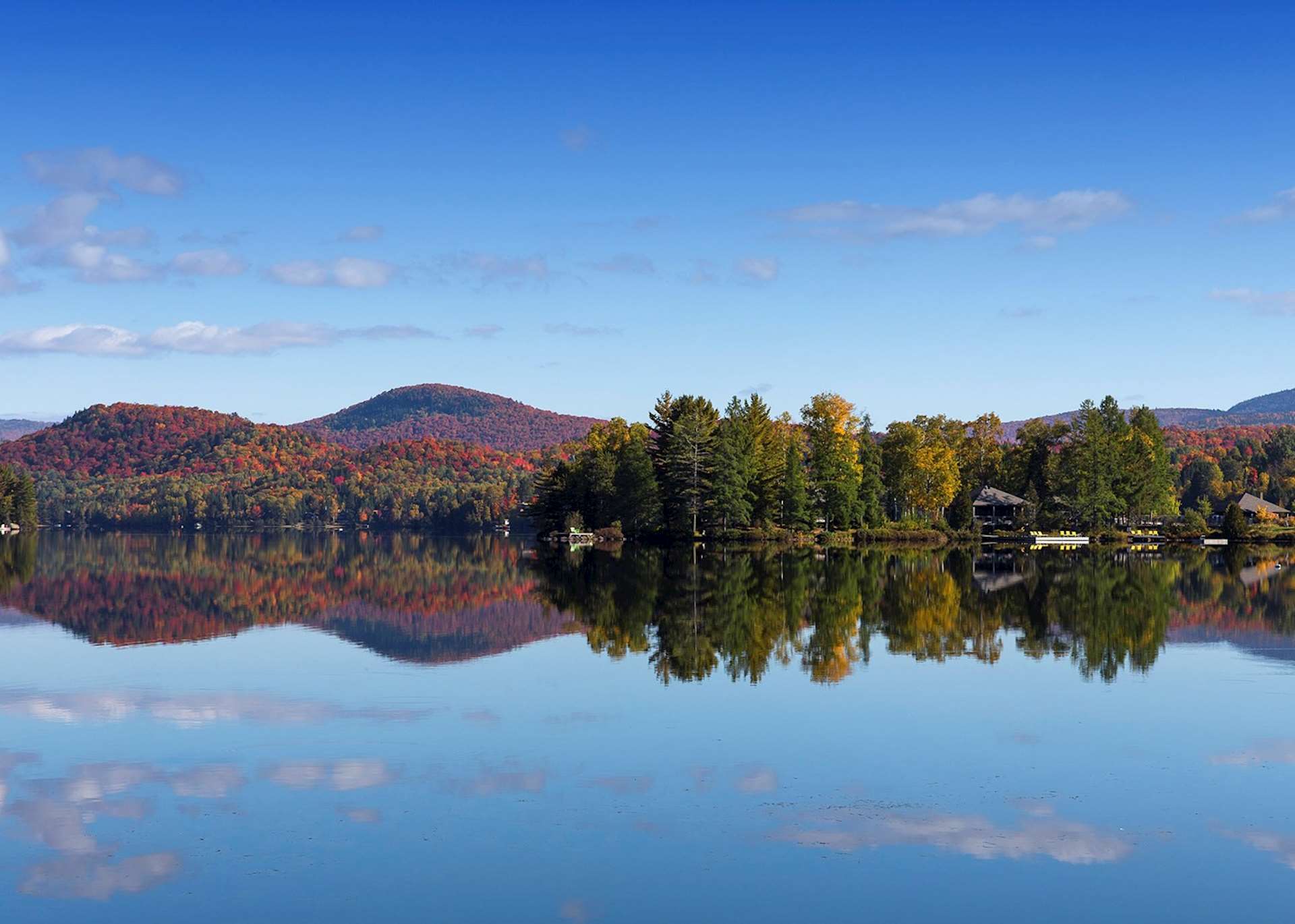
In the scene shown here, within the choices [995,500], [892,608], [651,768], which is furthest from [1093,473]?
[651,768]

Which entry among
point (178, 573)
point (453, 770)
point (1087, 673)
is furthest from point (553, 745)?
point (178, 573)

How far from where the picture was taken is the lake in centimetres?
1227

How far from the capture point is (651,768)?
55.9ft

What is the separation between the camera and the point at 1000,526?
397ft

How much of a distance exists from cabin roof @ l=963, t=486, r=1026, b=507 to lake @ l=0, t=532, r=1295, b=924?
281 ft

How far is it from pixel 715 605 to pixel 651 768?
75.9 feet

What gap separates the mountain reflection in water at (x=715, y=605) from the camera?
30141 millimetres

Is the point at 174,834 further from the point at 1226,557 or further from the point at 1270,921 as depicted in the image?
the point at 1226,557

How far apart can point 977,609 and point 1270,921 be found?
94.8 ft

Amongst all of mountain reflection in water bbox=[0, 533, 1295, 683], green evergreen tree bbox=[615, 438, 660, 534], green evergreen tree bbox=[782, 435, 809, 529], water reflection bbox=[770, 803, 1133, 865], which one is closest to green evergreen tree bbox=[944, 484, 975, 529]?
green evergreen tree bbox=[782, 435, 809, 529]

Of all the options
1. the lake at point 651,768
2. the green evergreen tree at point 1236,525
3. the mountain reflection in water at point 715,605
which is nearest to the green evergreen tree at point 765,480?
the mountain reflection in water at point 715,605

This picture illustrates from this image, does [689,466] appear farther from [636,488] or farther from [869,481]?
[869,481]

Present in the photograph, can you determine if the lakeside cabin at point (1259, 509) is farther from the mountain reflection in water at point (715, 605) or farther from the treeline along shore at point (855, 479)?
the mountain reflection in water at point (715, 605)

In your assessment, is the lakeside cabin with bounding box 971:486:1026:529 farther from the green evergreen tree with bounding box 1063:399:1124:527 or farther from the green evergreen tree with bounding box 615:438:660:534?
the green evergreen tree with bounding box 615:438:660:534
